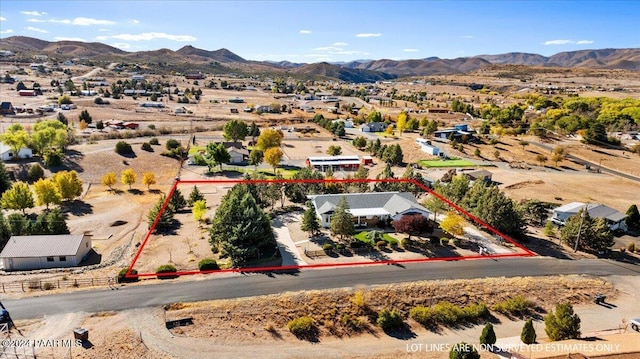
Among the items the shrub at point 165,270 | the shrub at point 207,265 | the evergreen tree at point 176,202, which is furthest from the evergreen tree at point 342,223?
the evergreen tree at point 176,202

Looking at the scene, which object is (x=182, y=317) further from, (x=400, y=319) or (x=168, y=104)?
(x=168, y=104)

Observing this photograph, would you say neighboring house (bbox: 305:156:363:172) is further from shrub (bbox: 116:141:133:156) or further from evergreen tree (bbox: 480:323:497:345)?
evergreen tree (bbox: 480:323:497:345)

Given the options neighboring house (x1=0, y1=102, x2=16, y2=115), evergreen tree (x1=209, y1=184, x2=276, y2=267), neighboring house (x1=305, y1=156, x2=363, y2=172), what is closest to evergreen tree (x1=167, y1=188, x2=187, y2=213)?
evergreen tree (x1=209, y1=184, x2=276, y2=267)

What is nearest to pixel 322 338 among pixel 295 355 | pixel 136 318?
pixel 295 355

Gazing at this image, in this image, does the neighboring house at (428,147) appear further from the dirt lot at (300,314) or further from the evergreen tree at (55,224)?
the evergreen tree at (55,224)

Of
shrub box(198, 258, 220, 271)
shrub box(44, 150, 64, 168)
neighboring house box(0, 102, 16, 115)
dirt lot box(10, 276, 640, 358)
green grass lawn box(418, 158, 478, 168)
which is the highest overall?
neighboring house box(0, 102, 16, 115)
